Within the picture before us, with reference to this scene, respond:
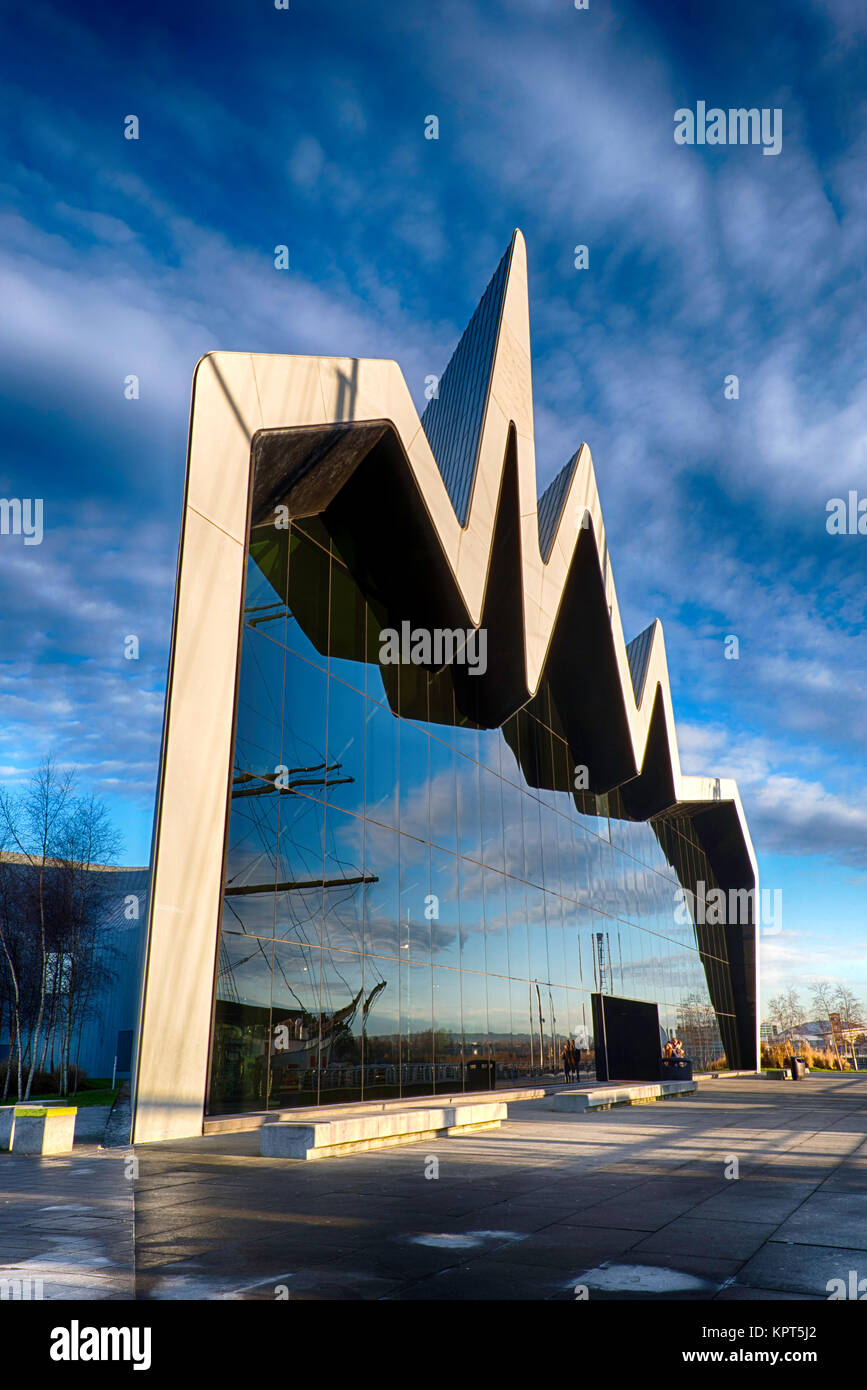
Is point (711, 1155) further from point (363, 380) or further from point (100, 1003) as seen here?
point (100, 1003)

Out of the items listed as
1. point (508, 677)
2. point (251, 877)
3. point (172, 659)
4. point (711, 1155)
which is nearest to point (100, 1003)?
point (508, 677)

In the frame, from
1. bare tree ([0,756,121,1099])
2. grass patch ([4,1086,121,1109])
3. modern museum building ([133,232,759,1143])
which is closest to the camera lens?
modern museum building ([133,232,759,1143])

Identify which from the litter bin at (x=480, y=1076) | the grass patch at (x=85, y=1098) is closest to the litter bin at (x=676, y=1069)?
the litter bin at (x=480, y=1076)

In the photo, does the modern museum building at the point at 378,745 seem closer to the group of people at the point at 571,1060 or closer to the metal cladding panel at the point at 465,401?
the metal cladding panel at the point at 465,401

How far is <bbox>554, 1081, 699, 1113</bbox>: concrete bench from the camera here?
57.3ft

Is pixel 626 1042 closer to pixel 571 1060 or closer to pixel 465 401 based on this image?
pixel 571 1060

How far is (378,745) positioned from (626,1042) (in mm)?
14050

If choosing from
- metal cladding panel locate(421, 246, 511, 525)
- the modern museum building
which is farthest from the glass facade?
metal cladding panel locate(421, 246, 511, 525)

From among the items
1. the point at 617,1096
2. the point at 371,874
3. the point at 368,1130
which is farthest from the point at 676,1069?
the point at 368,1130

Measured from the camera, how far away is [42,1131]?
10906mm

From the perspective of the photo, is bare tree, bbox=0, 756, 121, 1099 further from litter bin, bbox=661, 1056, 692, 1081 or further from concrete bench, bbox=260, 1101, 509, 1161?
litter bin, bbox=661, 1056, 692, 1081

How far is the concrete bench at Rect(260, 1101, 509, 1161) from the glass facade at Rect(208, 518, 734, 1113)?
6.64 ft

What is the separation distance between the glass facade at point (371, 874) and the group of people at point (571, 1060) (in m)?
0.55
